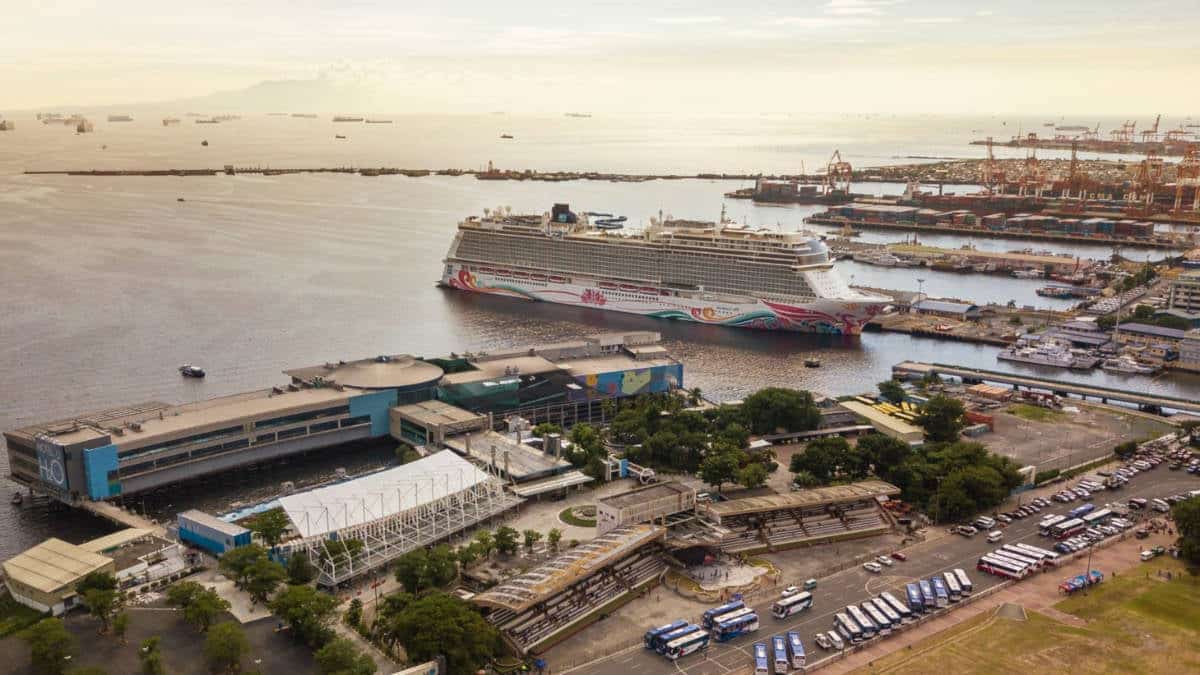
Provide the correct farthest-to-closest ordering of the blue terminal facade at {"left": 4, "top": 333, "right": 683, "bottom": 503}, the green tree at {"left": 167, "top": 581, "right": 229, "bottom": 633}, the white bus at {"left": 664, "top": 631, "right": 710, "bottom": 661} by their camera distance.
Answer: the blue terminal facade at {"left": 4, "top": 333, "right": 683, "bottom": 503} → the green tree at {"left": 167, "top": 581, "right": 229, "bottom": 633} → the white bus at {"left": 664, "top": 631, "right": 710, "bottom": 661}

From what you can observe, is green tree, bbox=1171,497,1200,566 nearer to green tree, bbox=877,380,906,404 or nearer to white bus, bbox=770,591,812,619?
white bus, bbox=770,591,812,619

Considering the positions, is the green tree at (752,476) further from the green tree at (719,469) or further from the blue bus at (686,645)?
the blue bus at (686,645)

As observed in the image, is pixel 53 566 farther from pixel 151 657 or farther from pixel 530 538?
pixel 530 538

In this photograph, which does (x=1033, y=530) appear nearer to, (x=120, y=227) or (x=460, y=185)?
(x=120, y=227)

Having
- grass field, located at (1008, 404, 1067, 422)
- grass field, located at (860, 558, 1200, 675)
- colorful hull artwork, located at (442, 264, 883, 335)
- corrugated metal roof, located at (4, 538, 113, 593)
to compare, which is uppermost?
colorful hull artwork, located at (442, 264, 883, 335)

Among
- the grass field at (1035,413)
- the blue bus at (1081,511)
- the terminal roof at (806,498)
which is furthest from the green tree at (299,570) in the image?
the grass field at (1035,413)

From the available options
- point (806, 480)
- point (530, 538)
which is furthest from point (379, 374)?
point (806, 480)

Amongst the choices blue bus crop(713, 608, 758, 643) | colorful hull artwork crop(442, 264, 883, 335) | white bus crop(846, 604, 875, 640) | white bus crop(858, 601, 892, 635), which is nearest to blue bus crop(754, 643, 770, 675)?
blue bus crop(713, 608, 758, 643)
